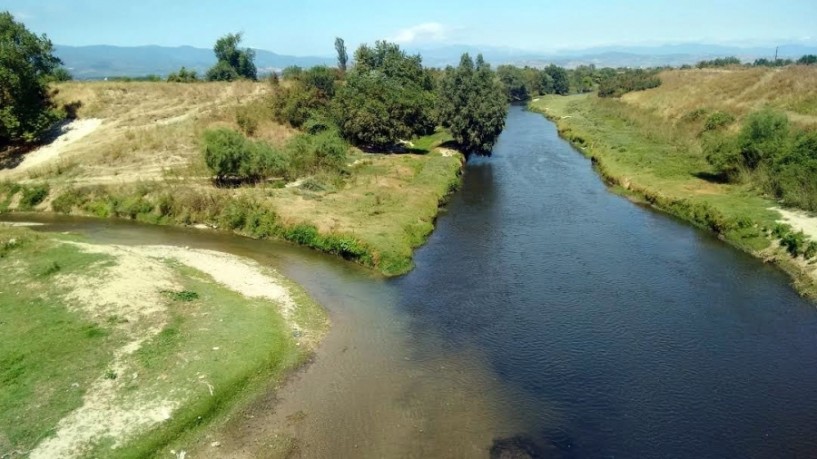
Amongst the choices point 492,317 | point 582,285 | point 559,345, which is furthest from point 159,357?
point 582,285

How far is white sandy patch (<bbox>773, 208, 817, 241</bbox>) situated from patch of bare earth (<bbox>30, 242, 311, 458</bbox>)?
3444cm

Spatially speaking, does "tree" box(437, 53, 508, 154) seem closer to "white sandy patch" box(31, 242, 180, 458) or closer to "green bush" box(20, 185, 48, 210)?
"white sandy patch" box(31, 242, 180, 458)

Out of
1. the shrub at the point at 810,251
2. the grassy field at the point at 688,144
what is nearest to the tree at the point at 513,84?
the grassy field at the point at 688,144

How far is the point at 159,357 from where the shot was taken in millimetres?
24797

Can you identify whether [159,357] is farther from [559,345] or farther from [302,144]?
[302,144]

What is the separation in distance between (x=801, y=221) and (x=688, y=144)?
3395 centimetres

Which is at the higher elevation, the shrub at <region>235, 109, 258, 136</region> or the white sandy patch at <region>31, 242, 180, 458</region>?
the shrub at <region>235, 109, 258, 136</region>

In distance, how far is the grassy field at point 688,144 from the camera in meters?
42.6

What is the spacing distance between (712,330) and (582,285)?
776cm

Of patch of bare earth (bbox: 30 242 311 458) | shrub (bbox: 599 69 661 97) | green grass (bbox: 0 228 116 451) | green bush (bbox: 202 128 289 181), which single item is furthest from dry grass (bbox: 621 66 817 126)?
green grass (bbox: 0 228 116 451)

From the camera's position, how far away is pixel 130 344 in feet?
84.0

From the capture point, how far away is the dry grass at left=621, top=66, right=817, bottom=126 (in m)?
71.4

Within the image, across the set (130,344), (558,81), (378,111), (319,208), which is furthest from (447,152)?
(558,81)

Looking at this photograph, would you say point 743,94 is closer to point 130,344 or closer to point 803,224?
point 803,224
